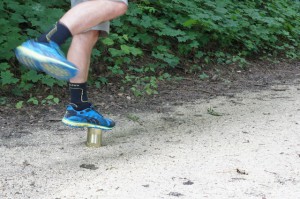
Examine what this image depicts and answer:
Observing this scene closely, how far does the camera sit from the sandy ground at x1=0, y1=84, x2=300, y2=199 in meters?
2.38

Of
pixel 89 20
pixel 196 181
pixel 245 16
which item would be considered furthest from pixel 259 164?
pixel 245 16

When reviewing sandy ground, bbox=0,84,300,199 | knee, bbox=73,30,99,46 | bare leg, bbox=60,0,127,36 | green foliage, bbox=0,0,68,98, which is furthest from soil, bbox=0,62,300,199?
bare leg, bbox=60,0,127,36

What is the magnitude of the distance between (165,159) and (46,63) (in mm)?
934

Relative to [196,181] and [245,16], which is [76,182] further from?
[245,16]

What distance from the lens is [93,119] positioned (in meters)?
3.05

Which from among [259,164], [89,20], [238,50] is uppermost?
[89,20]

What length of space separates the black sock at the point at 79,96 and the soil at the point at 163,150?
293 mm

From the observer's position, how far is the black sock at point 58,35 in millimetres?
2564

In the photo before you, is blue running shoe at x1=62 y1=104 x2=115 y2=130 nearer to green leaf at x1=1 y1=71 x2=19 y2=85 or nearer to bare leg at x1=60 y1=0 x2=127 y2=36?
bare leg at x1=60 y1=0 x2=127 y2=36

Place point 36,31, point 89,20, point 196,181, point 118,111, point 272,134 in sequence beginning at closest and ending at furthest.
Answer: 1. point 196,181
2. point 89,20
3. point 272,134
4. point 118,111
5. point 36,31

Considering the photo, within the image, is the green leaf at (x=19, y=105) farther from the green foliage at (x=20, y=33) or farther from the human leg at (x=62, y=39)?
the human leg at (x=62, y=39)

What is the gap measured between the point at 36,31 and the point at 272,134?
277 centimetres

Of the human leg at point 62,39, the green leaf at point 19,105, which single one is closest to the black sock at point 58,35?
the human leg at point 62,39

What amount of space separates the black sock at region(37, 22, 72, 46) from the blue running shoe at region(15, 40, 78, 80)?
30 mm
